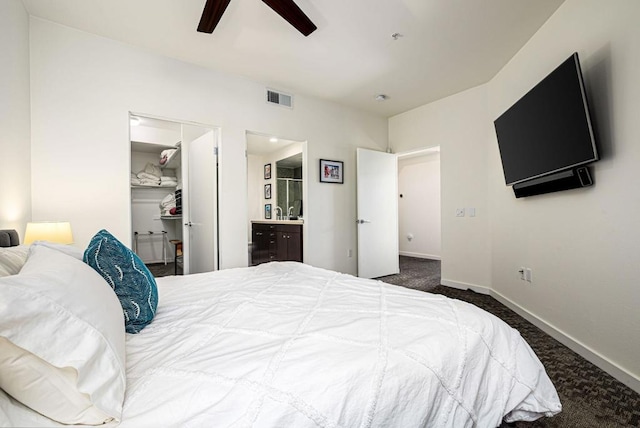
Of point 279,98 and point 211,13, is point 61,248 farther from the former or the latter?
point 279,98

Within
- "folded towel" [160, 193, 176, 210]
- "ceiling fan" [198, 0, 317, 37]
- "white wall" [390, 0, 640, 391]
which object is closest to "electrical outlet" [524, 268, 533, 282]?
"white wall" [390, 0, 640, 391]

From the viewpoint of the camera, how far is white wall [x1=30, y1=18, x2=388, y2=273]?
2357 mm

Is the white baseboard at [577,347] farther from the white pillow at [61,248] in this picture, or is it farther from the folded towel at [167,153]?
the folded towel at [167,153]

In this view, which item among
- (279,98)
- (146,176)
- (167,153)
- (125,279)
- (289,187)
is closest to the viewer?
(125,279)

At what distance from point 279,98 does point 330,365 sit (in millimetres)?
3393

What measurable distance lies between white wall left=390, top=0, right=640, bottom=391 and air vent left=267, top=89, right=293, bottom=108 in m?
2.31

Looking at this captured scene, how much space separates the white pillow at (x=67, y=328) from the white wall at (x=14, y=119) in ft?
5.30

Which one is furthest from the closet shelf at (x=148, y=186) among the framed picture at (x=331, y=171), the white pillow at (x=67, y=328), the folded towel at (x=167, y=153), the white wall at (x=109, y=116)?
the white pillow at (x=67, y=328)

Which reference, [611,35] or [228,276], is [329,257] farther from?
[611,35]

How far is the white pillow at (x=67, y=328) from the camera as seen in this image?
0.59 m

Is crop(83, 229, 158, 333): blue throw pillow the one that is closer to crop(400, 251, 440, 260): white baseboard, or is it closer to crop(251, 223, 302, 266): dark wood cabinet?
crop(251, 223, 302, 266): dark wood cabinet

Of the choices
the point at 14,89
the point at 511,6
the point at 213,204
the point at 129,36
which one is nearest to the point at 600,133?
the point at 511,6

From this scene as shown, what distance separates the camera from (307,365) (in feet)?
2.71

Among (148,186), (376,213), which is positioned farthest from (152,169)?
(376,213)
